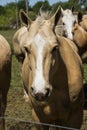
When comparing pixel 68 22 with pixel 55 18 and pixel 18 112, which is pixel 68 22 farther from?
pixel 55 18

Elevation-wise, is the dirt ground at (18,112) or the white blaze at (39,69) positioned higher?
the white blaze at (39,69)

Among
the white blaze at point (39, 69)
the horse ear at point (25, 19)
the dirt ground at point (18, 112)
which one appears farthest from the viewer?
the dirt ground at point (18, 112)

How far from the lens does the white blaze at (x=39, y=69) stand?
3.55 meters

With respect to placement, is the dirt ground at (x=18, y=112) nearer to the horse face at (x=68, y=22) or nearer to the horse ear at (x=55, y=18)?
the horse ear at (x=55, y=18)

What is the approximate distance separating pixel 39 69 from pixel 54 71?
384 millimetres

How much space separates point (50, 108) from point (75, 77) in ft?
1.42

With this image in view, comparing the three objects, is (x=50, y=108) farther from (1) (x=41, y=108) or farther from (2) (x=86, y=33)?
(2) (x=86, y=33)

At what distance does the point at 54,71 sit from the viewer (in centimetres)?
404

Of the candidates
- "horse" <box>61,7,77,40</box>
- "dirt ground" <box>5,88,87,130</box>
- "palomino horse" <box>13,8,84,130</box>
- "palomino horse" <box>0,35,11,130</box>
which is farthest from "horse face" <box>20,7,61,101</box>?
"horse" <box>61,7,77,40</box>

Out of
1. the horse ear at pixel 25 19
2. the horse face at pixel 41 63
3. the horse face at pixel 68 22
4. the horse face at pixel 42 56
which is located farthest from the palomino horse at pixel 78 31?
the horse face at pixel 41 63

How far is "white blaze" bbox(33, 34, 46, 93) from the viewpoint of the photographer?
11.6ft

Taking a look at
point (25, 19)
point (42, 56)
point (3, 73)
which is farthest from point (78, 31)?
point (42, 56)

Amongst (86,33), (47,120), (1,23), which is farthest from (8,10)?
(47,120)

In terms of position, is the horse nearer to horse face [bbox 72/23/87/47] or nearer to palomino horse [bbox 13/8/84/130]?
horse face [bbox 72/23/87/47]
